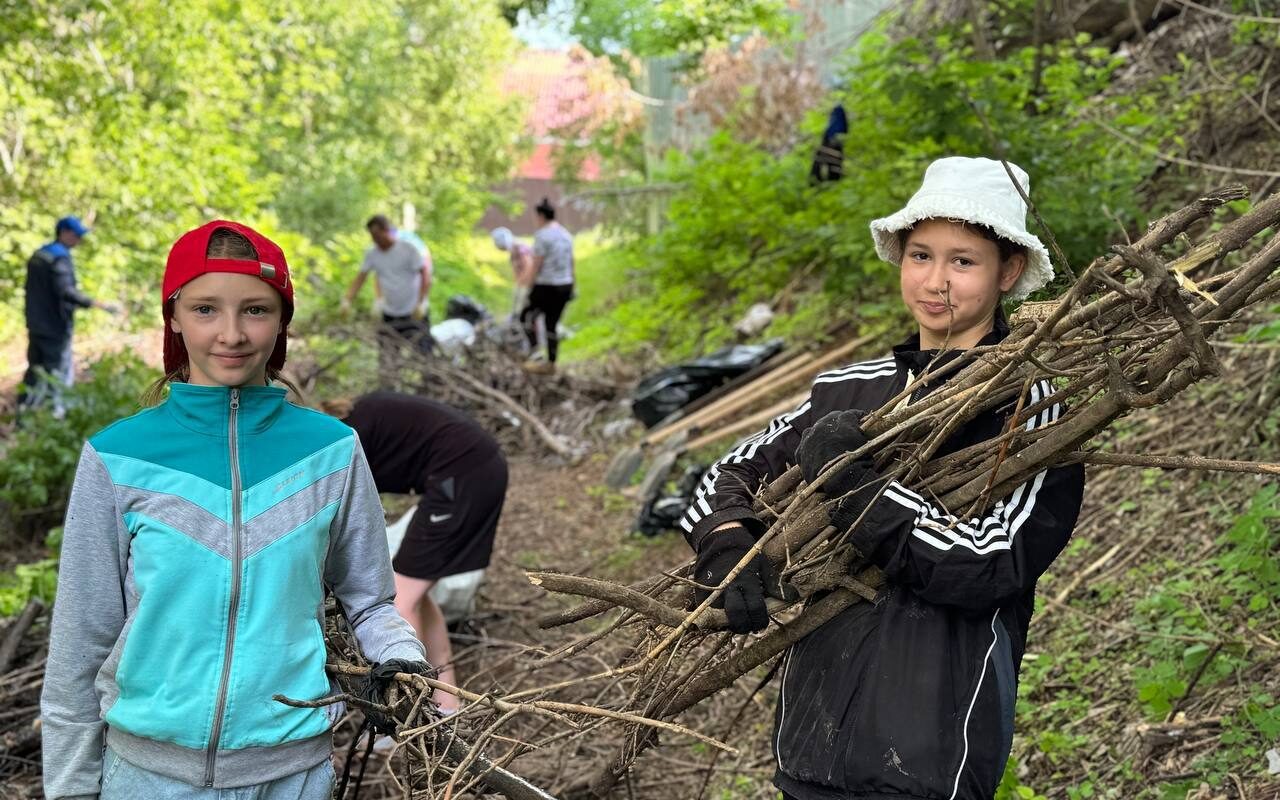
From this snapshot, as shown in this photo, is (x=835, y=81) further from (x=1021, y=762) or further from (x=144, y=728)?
(x=144, y=728)

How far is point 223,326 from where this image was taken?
204 centimetres

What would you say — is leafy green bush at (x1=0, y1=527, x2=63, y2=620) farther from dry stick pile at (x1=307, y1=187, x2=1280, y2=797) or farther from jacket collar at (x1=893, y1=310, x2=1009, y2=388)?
jacket collar at (x1=893, y1=310, x2=1009, y2=388)

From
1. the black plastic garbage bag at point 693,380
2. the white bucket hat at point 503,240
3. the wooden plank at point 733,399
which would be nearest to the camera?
the wooden plank at point 733,399

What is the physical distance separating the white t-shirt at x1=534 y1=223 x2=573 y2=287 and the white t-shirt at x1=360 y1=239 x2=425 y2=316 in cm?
155

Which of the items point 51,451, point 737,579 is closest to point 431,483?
point 737,579

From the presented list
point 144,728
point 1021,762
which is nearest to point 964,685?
point 144,728

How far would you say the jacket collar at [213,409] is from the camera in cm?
204

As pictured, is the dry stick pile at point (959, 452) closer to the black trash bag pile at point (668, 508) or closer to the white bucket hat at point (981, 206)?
the white bucket hat at point (981, 206)

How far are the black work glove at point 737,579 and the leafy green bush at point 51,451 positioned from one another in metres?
5.84

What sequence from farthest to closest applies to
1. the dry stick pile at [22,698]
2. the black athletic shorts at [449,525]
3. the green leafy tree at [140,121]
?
the green leafy tree at [140,121] < the black athletic shorts at [449,525] < the dry stick pile at [22,698]

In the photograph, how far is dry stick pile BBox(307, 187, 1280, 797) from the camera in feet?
5.93

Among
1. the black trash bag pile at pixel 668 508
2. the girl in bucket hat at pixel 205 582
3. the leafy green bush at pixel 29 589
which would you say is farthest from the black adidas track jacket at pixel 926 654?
the black trash bag pile at pixel 668 508

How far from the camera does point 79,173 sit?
1234 cm

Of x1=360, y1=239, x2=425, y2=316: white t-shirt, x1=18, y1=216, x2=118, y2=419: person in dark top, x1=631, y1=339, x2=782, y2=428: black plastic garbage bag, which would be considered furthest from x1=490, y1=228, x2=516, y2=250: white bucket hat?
x1=631, y1=339, x2=782, y2=428: black plastic garbage bag
